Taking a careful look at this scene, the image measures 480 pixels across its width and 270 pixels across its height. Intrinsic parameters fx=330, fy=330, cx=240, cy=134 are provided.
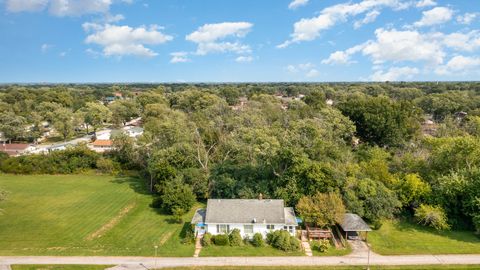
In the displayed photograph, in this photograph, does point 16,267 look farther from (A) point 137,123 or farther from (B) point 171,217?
(A) point 137,123

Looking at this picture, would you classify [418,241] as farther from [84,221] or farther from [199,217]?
[84,221]

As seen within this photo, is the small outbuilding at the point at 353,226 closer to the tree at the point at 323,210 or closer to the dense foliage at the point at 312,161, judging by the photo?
the tree at the point at 323,210

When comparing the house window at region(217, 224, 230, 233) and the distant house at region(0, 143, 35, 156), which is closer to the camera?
the house window at region(217, 224, 230, 233)

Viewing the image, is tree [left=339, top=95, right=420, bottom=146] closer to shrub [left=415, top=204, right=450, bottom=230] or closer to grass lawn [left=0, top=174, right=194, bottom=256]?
shrub [left=415, top=204, right=450, bottom=230]

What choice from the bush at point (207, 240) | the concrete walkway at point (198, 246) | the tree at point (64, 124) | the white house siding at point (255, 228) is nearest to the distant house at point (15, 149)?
the tree at point (64, 124)

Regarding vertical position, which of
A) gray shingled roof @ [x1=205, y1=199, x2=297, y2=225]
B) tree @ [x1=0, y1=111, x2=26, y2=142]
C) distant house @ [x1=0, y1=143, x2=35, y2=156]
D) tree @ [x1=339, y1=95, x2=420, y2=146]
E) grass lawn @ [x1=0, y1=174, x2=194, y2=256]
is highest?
tree @ [x1=339, y1=95, x2=420, y2=146]

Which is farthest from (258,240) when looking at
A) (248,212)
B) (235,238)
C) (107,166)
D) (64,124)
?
(64,124)

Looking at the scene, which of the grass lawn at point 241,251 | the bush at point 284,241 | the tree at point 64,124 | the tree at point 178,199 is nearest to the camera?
the grass lawn at point 241,251

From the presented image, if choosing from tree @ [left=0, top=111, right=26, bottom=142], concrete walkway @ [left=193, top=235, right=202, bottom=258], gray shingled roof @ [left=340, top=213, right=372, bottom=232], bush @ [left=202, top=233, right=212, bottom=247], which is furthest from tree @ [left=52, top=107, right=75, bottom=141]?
gray shingled roof @ [left=340, top=213, right=372, bottom=232]
